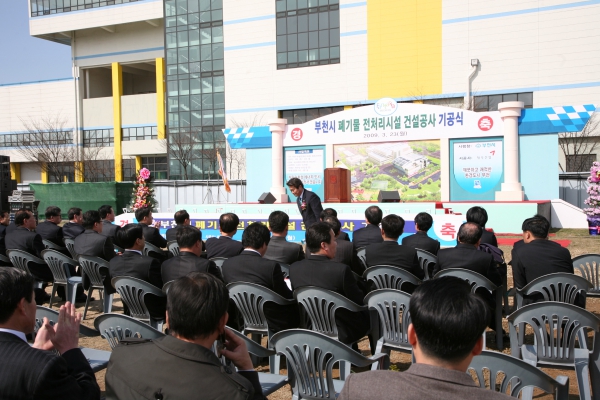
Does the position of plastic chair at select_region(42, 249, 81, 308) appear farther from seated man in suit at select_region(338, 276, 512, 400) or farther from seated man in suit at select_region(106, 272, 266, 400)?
seated man in suit at select_region(338, 276, 512, 400)

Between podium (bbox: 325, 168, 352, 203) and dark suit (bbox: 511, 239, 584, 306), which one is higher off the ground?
podium (bbox: 325, 168, 352, 203)

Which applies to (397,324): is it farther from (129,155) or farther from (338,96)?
(129,155)

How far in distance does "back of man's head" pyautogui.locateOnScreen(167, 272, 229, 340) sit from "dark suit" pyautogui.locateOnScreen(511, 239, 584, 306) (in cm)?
321

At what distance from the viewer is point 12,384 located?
5.97ft

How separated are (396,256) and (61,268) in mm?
4042

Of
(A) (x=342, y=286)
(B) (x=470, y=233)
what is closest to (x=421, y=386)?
(A) (x=342, y=286)

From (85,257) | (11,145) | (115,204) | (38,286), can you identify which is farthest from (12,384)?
(11,145)

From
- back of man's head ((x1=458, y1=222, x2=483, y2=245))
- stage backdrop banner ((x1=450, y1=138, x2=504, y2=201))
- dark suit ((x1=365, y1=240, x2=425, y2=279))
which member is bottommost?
dark suit ((x1=365, y1=240, x2=425, y2=279))

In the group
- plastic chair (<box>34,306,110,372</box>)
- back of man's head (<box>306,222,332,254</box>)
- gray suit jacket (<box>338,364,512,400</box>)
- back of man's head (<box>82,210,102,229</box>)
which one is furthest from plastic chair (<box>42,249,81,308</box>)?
gray suit jacket (<box>338,364,512,400</box>)

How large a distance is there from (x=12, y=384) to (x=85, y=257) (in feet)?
14.1

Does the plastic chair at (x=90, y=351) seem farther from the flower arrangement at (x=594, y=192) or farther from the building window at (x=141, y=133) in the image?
the building window at (x=141, y=133)

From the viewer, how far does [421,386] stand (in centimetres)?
146

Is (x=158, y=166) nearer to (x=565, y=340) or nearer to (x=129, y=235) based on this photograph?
(x=129, y=235)

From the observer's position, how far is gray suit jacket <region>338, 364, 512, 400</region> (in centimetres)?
143
